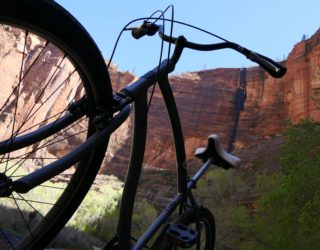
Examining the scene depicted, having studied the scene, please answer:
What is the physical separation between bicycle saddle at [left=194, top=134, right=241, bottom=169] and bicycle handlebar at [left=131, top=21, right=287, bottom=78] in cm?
75

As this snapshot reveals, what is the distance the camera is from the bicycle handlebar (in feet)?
6.31

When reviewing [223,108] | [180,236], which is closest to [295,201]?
[180,236]

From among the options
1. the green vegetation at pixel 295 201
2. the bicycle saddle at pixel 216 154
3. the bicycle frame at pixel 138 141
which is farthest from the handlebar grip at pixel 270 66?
the green vegetation at pixel 295 201

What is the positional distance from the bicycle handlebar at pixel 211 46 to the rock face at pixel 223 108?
33.7m

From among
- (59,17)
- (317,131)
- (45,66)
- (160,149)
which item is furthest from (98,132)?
(160,149)

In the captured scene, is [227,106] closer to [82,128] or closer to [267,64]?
[267,64]

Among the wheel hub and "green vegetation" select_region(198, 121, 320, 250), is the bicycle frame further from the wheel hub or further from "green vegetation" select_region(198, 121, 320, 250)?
"green vegetation" select_region(198, 121, 320, 250)

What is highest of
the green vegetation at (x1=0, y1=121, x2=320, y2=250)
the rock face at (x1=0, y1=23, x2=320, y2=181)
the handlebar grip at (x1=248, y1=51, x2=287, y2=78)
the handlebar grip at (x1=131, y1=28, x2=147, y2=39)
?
the rock face at (x1=0, y1=23, x2=320, y2=181)

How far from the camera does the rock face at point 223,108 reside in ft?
120

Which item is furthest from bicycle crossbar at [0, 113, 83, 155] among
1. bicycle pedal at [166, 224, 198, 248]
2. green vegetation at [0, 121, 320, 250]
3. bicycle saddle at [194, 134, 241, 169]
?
green vegetation at [0, 121, 320, 250]

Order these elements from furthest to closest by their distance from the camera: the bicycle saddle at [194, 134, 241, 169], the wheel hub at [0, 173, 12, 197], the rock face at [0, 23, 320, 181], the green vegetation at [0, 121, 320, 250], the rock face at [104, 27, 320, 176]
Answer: the rock face at [104, 27, 320, 176]
the rock face at [0, 23, 320, 181]
the green vegetation at [0, 121, 320, 250]
the bicycle saddle at [194, 134, 241, 169]
the wheel hub at [0, 173, 12, 197]

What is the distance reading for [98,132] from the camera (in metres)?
1.62

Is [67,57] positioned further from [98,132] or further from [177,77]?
[177,77]

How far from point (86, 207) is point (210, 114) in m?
24.1
